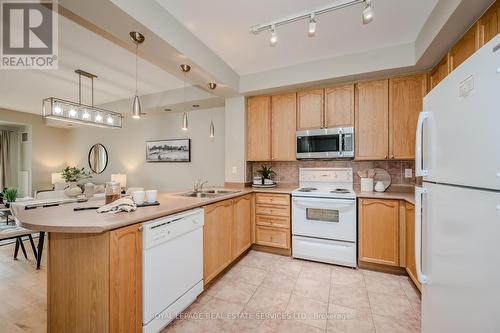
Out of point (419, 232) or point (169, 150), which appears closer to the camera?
point (419, 232)

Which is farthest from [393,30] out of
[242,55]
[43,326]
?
[43,326]

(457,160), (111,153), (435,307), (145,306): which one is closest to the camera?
(457,160)

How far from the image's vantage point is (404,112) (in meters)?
2.63

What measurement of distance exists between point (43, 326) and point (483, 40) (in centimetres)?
400

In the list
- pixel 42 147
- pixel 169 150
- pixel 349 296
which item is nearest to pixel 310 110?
pixel 349 296

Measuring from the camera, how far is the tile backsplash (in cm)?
290

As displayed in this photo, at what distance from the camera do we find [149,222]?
148 cm

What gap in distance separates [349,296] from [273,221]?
125 centimetres

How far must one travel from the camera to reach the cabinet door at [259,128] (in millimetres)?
3346

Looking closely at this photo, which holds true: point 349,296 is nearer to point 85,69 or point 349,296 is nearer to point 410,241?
point 410,241

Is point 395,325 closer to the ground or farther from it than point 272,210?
closer to the ground

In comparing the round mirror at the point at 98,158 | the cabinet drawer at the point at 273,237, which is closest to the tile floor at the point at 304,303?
the cabinet drawer at the point at 273,237

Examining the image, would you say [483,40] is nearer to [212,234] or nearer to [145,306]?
[212,234]

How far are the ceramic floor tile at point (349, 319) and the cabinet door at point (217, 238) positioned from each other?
1156 mm
